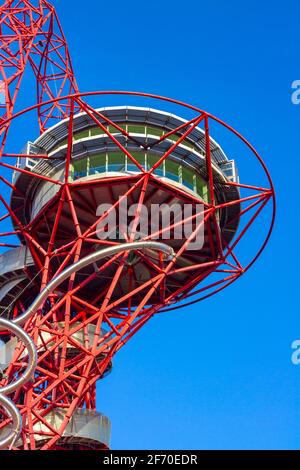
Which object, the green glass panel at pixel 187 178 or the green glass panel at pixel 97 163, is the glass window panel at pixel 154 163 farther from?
the green glass panel at pixel 97 163

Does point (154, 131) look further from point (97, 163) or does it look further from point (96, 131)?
point (97, 163)

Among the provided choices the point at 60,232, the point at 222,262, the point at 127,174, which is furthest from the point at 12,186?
the point at 222,262

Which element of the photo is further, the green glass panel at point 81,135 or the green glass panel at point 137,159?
the green glass panel at point 81,135

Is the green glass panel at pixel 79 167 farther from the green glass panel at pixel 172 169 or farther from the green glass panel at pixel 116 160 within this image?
the green glass panel at pixel 172 169

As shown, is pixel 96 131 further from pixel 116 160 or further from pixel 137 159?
pixel 137 159

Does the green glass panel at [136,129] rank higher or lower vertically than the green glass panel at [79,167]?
higher

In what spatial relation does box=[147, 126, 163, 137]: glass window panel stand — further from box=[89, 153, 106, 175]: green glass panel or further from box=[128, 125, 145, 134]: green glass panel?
box=[89, 153, 106, 175]: green glass panel

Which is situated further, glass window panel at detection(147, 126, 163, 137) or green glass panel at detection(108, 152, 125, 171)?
glass window panel at detection(147, 126, 163, 137)

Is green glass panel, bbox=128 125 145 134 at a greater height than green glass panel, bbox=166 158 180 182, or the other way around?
green glass panel, bbox=128 125 145 134

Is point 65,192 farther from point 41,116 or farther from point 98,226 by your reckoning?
point 41,116

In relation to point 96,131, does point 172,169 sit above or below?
below

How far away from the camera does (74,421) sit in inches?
1826

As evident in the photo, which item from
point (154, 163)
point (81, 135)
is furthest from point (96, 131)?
point (154, 163)

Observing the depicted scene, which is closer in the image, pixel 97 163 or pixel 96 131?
pixel 97 163
